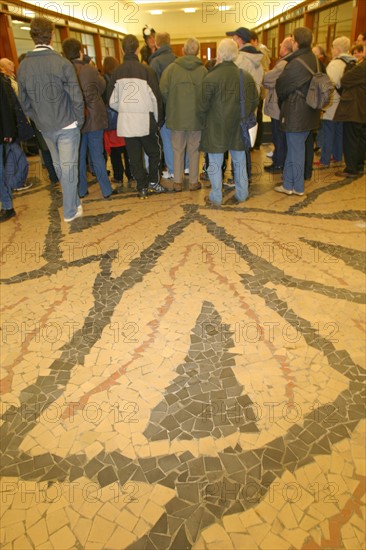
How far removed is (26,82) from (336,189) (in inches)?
130

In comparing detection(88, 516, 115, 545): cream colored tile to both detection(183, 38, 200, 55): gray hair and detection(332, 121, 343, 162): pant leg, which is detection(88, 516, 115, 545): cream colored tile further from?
detection(332, 121, 343, 162): pant leg

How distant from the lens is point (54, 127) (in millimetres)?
3400

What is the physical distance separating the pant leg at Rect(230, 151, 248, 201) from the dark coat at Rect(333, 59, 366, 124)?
1598 millimetres

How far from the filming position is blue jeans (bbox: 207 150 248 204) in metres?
3.87

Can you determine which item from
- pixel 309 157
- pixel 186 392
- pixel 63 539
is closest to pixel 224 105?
pixel 309 157

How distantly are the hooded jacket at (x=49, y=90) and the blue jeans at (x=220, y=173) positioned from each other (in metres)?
1.29

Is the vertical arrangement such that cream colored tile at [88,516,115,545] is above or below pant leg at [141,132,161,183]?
below

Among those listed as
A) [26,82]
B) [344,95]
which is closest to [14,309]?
[26,82]

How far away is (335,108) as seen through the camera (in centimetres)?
491

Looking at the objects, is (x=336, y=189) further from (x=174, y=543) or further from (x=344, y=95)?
(x=174, y=543)

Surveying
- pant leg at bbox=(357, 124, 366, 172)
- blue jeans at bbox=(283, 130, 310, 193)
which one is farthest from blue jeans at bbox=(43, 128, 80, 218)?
pant leg at bbox=(357, 124, 366, 172)

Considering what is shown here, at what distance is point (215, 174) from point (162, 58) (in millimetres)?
1642

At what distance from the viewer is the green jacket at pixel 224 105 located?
138 inches

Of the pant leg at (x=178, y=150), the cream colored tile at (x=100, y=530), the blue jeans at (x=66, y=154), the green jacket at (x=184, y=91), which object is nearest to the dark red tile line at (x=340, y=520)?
the cream colored tile at (x=100, y=530)
